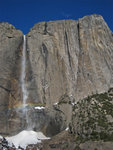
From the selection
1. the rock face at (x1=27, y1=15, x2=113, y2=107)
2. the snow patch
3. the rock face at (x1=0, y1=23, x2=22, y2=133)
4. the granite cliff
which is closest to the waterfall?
the granite cliff

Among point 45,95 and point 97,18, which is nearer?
point 45,95

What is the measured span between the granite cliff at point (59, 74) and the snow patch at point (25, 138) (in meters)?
0.94

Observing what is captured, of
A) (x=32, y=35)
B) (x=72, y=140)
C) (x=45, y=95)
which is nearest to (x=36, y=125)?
(x=45, y=95)

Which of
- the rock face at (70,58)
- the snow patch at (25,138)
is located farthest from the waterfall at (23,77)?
the snow patch at (25,138)

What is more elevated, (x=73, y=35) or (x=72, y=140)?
(x=73, y=35)

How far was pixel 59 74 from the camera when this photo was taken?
35094 millimetres

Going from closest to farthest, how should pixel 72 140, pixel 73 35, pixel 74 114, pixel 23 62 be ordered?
pixel 72 140
pixel 74 114
pixel 23 62
pixel 73 35

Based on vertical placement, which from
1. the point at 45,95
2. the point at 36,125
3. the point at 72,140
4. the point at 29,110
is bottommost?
the point at 72,140

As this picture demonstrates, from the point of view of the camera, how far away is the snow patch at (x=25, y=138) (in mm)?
27812

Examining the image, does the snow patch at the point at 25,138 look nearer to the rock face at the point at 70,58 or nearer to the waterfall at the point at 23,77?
the waterfall at the point at 23,77

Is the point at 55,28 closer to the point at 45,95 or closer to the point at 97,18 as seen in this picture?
the point at 97,18

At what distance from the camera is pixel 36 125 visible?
3127cm

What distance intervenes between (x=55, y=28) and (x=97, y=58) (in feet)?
31.5

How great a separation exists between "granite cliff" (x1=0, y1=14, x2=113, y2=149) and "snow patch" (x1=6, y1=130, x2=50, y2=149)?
94 cm
